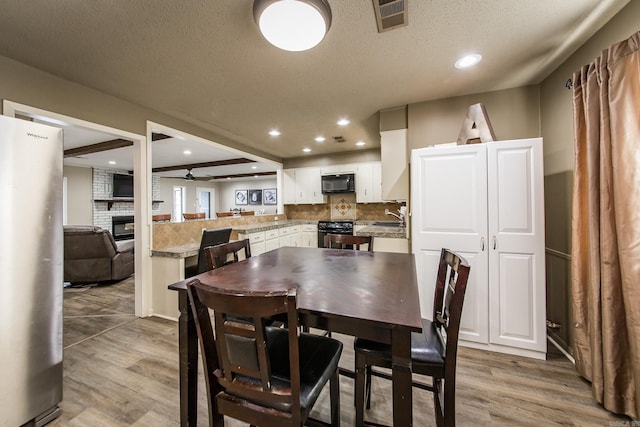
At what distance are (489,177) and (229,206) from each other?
9.69 metres

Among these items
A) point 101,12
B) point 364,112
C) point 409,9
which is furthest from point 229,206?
point 409,9

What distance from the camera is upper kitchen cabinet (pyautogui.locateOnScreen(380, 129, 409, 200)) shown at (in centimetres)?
294

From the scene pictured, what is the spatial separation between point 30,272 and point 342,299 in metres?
1.70

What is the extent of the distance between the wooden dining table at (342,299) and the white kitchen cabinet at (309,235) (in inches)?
147

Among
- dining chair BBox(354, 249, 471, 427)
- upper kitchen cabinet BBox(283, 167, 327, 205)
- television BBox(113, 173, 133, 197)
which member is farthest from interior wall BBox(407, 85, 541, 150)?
television BBox(113, 173, 133, 197)

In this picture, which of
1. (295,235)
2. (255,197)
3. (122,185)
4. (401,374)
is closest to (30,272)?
(401,374)

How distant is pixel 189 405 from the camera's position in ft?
3.93

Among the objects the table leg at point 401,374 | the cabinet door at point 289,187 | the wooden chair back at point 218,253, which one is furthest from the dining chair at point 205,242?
the cabinet door at point 289,187

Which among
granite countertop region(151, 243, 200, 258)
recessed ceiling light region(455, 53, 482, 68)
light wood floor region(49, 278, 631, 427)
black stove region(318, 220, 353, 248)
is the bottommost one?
light wood floor region(49, 278, 631, 427)

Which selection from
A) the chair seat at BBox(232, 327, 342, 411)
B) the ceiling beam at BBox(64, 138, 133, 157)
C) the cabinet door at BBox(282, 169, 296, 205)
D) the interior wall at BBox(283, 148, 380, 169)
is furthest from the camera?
the cabinet door at BBox(282, 169, 296, 205)

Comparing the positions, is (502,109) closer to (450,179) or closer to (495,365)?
(450,179)

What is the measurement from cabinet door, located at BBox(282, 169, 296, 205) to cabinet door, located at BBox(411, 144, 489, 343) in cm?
382

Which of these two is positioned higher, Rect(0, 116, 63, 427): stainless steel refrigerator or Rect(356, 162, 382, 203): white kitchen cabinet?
Rect(356, 162, 382, 203): white kitchen cabinet

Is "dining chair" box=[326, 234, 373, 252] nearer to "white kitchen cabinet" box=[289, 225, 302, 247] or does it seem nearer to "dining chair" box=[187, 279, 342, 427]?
"dining chair" box=[187, 279, 342, 427]
